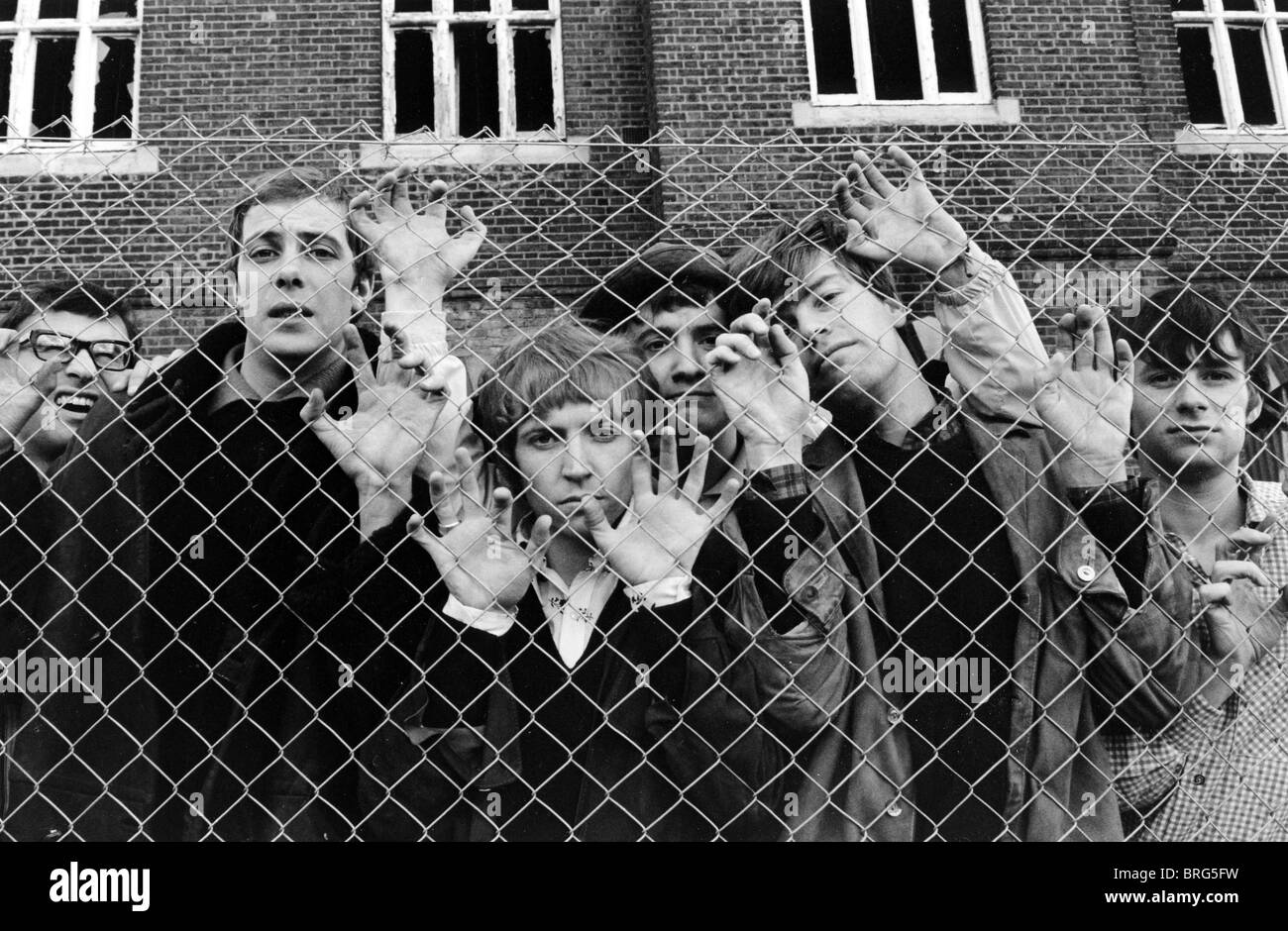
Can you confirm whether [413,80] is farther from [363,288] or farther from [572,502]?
[572,502]

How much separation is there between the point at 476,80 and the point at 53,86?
7.82 ft

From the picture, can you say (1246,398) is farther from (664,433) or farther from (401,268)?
(401,268)

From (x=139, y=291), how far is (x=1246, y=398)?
5.04 m

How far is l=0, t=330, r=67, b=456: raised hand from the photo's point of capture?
476 centimetres

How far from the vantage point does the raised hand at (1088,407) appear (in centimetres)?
478

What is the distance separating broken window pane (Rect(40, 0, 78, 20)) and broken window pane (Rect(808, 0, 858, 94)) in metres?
4.26

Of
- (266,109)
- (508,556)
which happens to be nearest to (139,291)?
(266,109)

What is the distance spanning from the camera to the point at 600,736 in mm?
4461

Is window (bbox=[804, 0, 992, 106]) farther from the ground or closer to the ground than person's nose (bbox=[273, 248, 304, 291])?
farther from the ground

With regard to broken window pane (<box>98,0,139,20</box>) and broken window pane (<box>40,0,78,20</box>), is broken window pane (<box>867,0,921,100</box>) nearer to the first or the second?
broken window pane (<box>98,0,139,20</box>)

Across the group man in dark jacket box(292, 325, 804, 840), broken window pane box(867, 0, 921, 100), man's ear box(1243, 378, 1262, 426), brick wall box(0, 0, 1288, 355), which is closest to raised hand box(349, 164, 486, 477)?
man in dark jacket box(292, 325, 804, 840)

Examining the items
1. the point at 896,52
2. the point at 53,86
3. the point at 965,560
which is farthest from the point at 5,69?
the point at 965,560

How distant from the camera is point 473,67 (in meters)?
7.53
